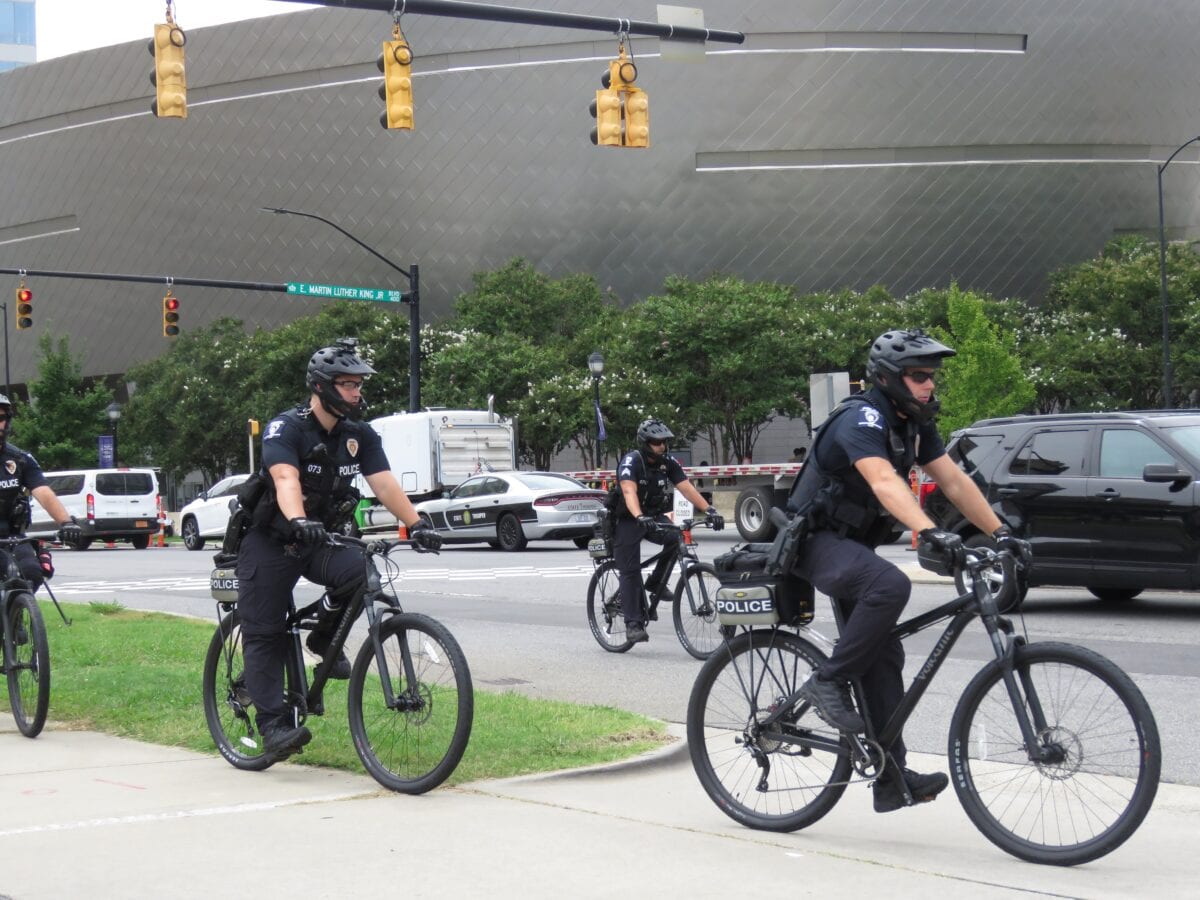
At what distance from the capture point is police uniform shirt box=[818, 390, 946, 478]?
581 centimetres

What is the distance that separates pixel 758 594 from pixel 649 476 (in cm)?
641

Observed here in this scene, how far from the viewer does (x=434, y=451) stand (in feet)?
127

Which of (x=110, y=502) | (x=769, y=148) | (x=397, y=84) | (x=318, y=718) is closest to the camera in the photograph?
(x=318, y=718)

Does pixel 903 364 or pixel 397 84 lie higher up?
pixel 397 84

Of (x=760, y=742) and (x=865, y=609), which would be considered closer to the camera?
(x=865, y=609)

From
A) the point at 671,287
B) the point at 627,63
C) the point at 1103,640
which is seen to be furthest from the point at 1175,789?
the point at 671,287

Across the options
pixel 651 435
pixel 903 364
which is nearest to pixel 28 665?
pixel 651 435

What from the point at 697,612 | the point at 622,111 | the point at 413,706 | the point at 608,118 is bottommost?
the point at 697,612

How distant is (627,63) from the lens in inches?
728

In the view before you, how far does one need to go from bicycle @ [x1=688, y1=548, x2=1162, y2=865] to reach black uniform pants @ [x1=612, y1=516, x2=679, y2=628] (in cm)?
610

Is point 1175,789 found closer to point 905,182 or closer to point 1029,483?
point 1029,483

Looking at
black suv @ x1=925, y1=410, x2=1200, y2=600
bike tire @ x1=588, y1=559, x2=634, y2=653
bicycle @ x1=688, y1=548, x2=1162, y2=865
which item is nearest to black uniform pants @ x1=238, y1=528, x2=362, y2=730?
bicycle @ x1=688, y1=548, x2=1162, y2=865

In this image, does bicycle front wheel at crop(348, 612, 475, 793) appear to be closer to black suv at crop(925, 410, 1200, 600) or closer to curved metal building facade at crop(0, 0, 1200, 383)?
black suv at crop(925, 410, 1200, 600)

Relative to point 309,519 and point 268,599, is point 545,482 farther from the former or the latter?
point 309,519
